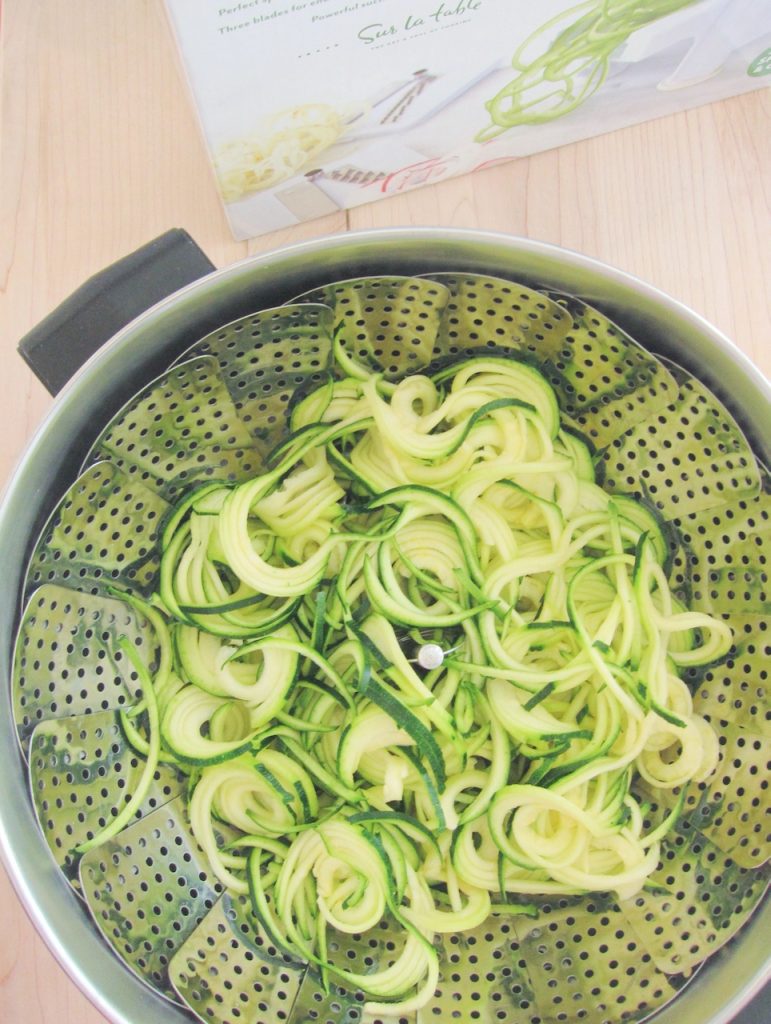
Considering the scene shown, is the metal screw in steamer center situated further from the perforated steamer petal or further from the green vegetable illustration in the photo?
the green vegetable illustration

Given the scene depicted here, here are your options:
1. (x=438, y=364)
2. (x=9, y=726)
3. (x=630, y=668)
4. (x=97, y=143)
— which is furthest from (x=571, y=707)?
(x=97, y=143)

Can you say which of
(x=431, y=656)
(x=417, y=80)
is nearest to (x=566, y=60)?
(x=417, y=80)

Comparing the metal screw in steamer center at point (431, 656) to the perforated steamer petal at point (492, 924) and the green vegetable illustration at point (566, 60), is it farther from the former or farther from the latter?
the green vegetable illustration at point (566, 60)

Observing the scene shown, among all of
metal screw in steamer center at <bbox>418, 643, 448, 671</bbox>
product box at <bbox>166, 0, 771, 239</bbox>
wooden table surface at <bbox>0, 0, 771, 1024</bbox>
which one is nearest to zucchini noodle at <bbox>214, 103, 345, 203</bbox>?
product box at <bbox>166, 0, 771, 239</bbox>

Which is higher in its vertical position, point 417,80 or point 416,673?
point 417,80

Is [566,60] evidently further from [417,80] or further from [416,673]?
[416,673]

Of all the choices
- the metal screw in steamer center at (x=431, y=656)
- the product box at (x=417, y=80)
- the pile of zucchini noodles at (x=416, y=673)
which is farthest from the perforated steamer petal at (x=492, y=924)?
the metal screw in steamer center at (x=431, y=656)

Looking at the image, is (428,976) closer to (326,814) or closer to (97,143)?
(326,814)
